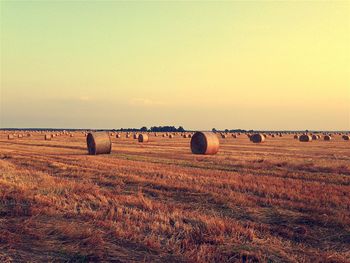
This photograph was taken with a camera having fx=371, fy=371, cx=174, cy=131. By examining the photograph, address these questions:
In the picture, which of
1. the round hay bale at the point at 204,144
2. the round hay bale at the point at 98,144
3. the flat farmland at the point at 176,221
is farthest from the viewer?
the round hay bale at the point at 204,144

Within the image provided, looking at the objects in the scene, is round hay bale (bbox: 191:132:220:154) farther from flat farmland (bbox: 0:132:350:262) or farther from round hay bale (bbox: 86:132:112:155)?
flat farmland (bbox: 0:132:350:262)

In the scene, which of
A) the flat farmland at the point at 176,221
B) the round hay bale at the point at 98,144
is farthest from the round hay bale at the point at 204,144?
the flat farmland at the point at 176,221

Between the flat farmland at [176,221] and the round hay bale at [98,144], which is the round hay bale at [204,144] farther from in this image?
the flat farmland at [176,221]

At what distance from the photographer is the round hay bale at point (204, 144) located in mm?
27812

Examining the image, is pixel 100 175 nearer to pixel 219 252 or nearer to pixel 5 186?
pixel 5 186

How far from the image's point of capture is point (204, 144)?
1102 inches

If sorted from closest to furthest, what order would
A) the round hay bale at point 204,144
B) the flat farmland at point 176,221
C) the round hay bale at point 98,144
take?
1. the flat farmland at point 176,221
2. the round hay bale at point 98,144
3. the round hay bale at point 204,144

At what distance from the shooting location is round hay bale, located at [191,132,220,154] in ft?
91.2

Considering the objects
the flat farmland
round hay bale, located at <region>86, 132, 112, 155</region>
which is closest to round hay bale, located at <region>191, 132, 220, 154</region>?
round hay bale, located at <region>86, 132, 112, 155</region>

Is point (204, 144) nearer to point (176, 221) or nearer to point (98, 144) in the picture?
point (98, 144)

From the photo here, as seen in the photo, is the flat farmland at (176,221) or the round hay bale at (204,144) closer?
the flat farmland at (176,221)

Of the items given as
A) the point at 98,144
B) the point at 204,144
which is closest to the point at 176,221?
Result: the point at 204,144

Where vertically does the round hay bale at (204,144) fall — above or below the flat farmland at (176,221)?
above

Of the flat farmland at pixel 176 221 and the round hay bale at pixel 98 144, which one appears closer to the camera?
the flat farmland at pixel 176 221
